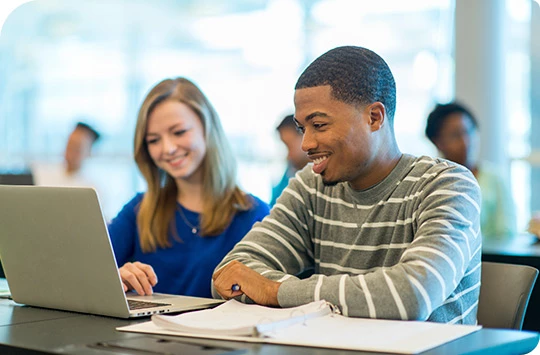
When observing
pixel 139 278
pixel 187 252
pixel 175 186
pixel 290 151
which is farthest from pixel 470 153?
pixel 139 278

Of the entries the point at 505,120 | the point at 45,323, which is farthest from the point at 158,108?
the point at 505,120

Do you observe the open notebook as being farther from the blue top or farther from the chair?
the blue top

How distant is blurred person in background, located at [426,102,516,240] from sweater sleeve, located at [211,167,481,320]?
262 centimetres

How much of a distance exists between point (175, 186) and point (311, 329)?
1.30m

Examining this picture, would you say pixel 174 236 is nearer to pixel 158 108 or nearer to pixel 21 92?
pixel 158 108

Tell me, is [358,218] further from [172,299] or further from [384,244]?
[172,299]

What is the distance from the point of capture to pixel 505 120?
529 cm

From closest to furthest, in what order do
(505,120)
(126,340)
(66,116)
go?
1. (126,340)
2. (505,120)
3. (66,116)

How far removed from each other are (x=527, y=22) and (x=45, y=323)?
15.2ft

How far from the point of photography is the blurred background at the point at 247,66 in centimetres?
532

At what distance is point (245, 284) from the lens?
155cm

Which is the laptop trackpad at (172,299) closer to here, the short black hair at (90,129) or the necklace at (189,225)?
the necklace at (189,225)

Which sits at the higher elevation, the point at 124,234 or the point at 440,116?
the point at 440,116

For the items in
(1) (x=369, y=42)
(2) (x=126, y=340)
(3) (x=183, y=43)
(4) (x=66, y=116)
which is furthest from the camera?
(4) (x=66, y=116)
